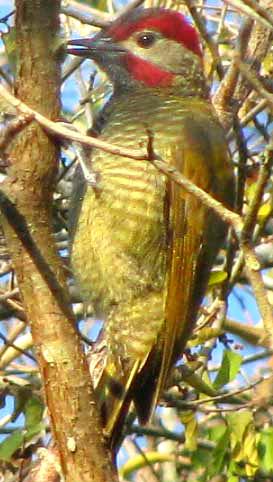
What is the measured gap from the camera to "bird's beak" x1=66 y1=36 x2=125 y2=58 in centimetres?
397

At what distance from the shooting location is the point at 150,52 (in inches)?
167

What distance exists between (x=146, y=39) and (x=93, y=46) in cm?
29

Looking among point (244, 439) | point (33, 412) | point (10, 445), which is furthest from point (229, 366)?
point (10, 445)

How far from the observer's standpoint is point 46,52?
2.82 metres

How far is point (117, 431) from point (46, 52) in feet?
3.77

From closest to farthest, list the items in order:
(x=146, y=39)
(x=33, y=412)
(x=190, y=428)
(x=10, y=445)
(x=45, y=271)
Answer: (x=45, y=271)
(x=10, y=445)
(x=33, y=412)
(x=190, y=428)
(x=146, y=39)

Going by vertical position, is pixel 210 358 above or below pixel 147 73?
below

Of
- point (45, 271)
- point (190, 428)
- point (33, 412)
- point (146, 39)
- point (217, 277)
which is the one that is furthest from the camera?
point (146, 39)

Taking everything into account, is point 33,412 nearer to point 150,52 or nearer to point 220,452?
point 220,452

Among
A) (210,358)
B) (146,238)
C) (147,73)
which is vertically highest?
(147,73)

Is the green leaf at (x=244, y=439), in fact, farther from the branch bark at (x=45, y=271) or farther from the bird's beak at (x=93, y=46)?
the bird's beak at (x=93, y=46)

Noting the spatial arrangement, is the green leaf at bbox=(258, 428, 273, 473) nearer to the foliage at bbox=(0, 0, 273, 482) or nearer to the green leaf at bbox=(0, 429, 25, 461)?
the foliage at bbox=(0, 0, 273, 482)

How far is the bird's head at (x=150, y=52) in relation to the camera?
4102 millimetres

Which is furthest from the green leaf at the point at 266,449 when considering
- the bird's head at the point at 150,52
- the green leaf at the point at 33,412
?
the bird's head at the point at 150,52
